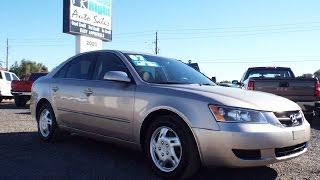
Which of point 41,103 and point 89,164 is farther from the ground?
point 41,103

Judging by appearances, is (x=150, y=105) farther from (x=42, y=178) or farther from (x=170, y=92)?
(x=42, y=178)

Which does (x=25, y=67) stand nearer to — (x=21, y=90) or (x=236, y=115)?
(x=21, y=90)

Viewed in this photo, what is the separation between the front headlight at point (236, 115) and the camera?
488cm

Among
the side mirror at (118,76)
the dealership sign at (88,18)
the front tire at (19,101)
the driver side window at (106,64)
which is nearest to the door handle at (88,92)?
the driver side window at (106,64)

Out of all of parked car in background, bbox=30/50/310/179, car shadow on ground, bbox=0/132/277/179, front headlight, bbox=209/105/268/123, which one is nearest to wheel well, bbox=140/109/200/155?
parked car in background, bbox=30/50/310/179

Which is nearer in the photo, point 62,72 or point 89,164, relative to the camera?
point 89,164

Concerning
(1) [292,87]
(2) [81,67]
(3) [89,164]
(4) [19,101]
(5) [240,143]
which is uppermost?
(2) [81,67]

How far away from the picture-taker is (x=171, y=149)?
17.3 ft

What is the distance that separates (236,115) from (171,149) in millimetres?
880

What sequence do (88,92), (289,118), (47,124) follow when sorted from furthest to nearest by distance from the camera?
(47,124) → (88,92) → (289,118)

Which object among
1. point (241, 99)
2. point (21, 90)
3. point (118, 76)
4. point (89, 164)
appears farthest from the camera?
point (21, 90)

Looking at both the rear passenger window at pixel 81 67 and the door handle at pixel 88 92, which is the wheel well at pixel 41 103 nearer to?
the rear passenger window at pixel 81 67

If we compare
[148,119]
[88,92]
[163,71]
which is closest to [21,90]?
[88,92]

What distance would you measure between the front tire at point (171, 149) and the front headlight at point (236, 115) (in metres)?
0.40
